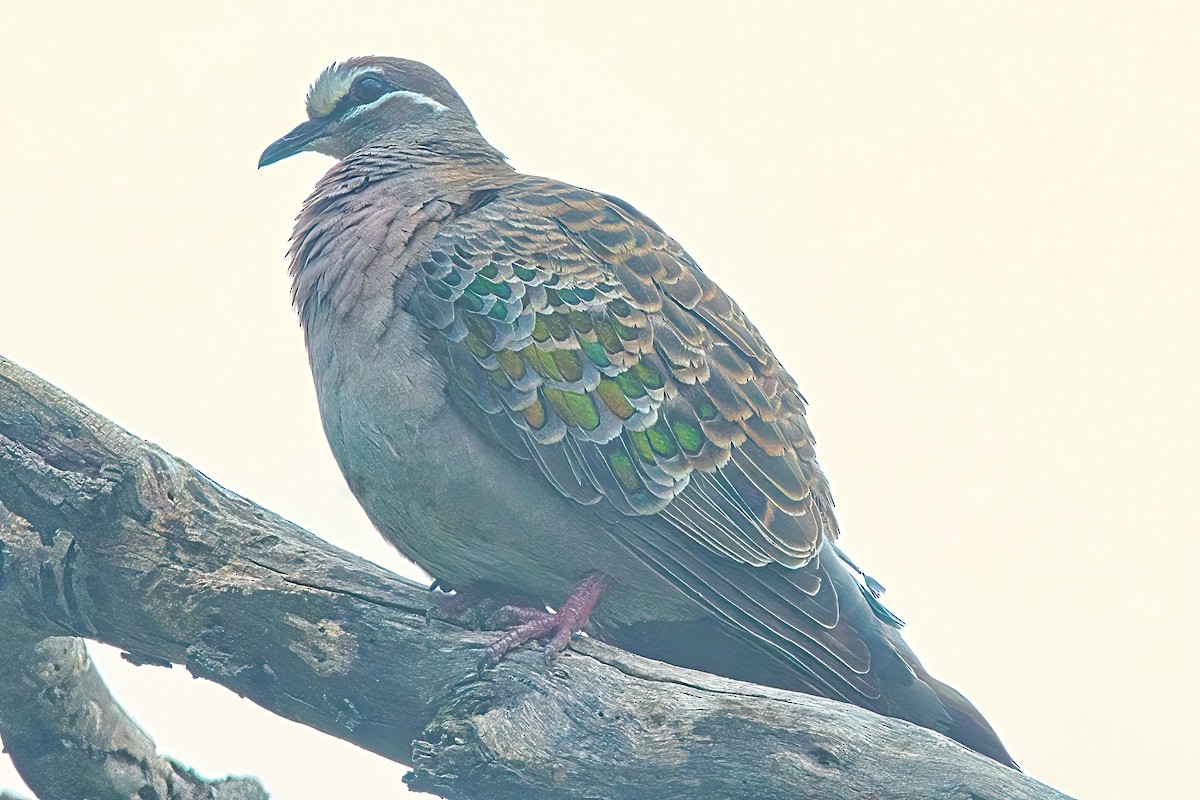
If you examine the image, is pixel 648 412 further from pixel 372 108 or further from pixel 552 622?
pixel 372 108

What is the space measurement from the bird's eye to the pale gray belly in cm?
181

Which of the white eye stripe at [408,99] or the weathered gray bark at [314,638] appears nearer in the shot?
the weathered gray bark at [314,638]

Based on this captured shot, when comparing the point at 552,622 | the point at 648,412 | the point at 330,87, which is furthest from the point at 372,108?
the point at 552,622

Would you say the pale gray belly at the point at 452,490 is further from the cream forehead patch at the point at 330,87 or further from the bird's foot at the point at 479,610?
the cream forehead patch at the point at 330,87

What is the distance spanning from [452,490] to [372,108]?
2325mm

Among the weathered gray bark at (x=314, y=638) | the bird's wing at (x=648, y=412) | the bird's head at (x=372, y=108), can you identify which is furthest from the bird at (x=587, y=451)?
the bird's head at (x=372, y=108)

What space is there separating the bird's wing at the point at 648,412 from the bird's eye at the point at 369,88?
142 centimetres

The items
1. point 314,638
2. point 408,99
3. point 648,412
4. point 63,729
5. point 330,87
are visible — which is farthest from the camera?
point 330,87

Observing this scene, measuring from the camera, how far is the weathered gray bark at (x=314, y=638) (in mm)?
3949

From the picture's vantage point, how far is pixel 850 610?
15.3 feet

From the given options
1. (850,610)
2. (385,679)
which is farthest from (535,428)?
(850,610)

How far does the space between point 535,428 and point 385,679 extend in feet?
3.24

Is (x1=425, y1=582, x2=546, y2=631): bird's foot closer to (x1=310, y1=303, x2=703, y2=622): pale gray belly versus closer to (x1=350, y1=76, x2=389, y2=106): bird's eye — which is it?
(x1=310, y1=303, x2=703, y2=622): pale gray belly

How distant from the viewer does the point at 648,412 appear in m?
4.70
